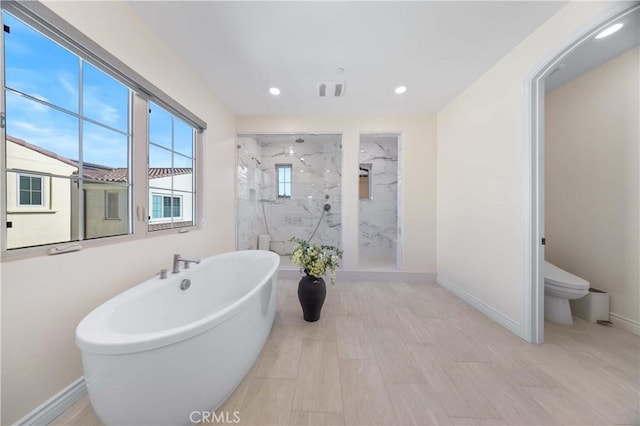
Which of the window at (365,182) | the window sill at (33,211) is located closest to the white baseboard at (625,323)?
the window at (365,182)

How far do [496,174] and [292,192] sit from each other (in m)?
Answer: 3.11

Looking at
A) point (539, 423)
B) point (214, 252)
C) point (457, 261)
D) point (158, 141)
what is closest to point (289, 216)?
point (214, 252)

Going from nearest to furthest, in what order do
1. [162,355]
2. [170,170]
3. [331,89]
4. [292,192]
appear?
[162,355], [170,170], [331,89], [292,192]

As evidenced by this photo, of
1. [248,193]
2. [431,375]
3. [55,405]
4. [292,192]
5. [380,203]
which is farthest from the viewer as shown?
[380,203]

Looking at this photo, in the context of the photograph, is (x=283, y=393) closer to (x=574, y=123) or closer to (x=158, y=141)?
(x=158, y=141)

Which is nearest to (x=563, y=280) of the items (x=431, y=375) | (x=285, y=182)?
(x=431, y=375)

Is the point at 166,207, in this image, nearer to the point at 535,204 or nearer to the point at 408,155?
the point at 408,155

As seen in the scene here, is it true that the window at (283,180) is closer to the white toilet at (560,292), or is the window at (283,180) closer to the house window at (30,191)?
the house window at (30,191)

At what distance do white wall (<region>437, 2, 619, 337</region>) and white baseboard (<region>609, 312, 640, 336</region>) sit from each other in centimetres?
95

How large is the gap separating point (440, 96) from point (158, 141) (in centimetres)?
308

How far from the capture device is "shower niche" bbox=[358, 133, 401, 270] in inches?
165

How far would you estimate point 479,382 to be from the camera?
3.93 feet

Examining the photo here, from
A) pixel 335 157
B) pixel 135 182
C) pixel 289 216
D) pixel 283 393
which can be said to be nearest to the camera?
pixel 283 393

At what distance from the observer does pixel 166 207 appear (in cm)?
188
